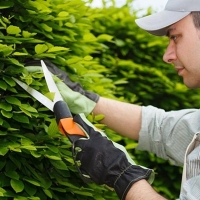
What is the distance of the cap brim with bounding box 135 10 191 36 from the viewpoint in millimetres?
2465

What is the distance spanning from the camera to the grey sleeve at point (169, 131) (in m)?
2.89

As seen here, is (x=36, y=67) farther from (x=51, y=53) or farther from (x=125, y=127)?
(x=125, y=127)

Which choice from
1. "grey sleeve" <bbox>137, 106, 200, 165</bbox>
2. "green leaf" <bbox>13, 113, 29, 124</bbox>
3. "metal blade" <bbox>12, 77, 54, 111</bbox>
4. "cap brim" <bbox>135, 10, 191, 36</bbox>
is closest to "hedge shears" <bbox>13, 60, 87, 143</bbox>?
"metal blade" <bbox>12, 77, 54, 111</bbox>

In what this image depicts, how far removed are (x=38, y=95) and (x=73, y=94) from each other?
366 millimetres

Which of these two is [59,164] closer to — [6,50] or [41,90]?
[41,90]

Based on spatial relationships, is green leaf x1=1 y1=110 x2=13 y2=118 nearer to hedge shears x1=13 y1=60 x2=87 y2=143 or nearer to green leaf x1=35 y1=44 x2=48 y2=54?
hedge shears x1=13 y1=60 x2=87 y2=143

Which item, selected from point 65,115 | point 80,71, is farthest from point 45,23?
point 65,115

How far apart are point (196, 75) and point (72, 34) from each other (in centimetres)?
72

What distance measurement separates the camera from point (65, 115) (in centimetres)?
232

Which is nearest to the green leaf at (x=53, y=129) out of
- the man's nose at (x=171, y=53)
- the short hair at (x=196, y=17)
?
the man's nose at (x=171, y=53)

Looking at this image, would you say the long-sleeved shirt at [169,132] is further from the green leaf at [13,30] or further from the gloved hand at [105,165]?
the green leaf at [13,30]

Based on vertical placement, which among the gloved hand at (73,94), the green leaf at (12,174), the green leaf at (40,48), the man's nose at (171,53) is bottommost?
the green leaf at (12,174)

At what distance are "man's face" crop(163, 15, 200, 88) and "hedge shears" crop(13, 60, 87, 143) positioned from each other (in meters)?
0.62

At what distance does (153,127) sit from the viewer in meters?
2.98
